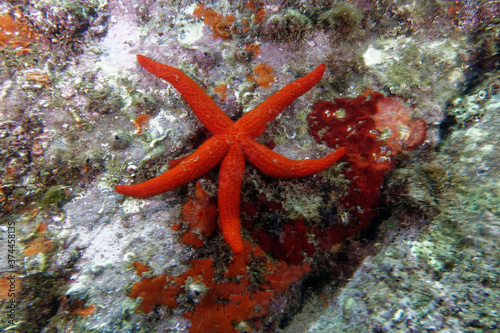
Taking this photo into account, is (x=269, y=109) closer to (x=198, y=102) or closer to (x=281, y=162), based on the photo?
(x=281, y=162)

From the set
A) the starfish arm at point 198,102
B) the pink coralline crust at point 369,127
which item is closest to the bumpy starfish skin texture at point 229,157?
the starfish arm at point 198,102

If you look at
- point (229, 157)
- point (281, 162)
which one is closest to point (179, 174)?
point (229, 157)

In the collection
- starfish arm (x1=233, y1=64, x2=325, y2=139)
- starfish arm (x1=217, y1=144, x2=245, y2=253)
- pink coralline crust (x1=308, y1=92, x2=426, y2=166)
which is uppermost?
starfish arm (x1=233, y1=64, x2=325, y2=139)

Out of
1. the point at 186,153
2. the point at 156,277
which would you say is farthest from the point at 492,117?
the point at 156,277

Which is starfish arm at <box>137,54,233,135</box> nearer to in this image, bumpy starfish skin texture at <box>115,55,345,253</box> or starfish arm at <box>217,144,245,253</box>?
bumpy starfish skin texture at <box>115,55,345,253</box>

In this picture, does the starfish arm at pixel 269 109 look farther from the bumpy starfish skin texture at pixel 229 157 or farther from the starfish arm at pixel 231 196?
the starfish arm at pixel 231 196

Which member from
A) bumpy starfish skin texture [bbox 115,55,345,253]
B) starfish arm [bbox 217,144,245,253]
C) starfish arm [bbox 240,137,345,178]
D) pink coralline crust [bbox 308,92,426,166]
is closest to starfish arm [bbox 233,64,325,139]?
bumpy starfish skin texture [bbox 115,55,345,253]
